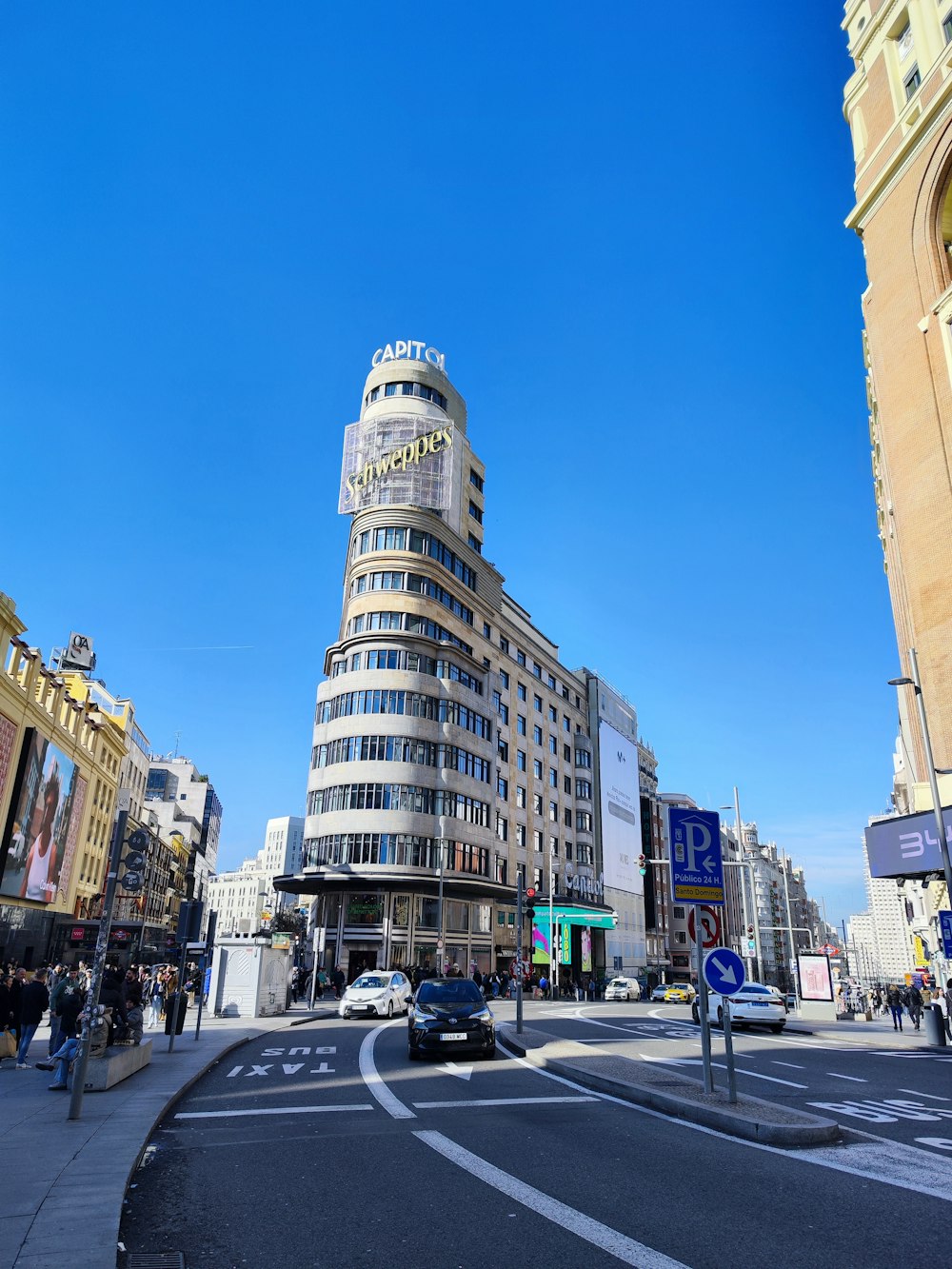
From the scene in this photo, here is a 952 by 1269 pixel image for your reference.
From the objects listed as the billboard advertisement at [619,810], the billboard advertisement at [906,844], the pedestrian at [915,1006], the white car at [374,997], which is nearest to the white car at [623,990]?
the pedestrian at [915,1006]

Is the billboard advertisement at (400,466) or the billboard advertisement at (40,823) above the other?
the billboard advertisement at (400,466)

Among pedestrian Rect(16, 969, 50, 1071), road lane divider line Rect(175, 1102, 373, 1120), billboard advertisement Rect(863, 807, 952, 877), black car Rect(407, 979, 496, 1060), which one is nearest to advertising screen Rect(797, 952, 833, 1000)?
billboard advertisement Rect(863, 807, 952, 877)

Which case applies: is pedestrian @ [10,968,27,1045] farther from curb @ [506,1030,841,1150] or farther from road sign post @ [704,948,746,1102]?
road sign post @ [704,948,746,1102]

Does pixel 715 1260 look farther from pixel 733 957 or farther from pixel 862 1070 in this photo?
pixel 862 1070

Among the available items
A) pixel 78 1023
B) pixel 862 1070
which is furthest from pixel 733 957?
pixel 78 1023

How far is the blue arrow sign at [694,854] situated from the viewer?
38.5ft

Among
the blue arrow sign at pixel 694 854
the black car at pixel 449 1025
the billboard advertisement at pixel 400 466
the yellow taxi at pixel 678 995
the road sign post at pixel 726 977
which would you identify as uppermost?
the billboard advertisement at pixel 400 466

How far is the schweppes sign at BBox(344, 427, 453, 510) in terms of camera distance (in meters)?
64.4

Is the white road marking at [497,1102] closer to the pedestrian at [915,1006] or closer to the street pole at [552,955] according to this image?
the pedestrian at [915,1006]

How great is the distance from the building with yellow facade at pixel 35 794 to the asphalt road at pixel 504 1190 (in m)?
25.3

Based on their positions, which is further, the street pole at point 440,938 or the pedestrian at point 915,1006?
the street pole at point 440,938

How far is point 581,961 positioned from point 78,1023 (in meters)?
64.1

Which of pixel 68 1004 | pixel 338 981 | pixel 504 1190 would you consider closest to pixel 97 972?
pixel 68 1004

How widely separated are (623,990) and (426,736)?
64.7 ft
